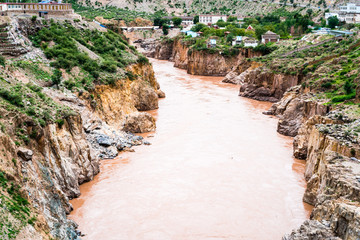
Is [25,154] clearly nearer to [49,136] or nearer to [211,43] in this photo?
[49,136]

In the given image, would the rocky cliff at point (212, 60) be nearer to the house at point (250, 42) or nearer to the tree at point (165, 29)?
the house at point (250, 42)

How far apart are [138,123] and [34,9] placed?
21016 millimetres

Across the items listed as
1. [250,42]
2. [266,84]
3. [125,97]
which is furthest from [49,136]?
[250,42]

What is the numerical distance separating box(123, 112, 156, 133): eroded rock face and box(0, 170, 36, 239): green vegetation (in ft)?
75.7

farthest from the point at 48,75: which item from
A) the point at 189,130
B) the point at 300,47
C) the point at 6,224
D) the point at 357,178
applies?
the point at 300,47

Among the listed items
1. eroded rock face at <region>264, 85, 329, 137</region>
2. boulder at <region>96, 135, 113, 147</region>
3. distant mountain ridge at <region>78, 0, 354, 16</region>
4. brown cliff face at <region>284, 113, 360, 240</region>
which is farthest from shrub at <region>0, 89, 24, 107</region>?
distant mountain ridge at <region>78, 0, 354, 16</region>

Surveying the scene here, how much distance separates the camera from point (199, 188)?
28938 millimetres

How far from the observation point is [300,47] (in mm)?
70562

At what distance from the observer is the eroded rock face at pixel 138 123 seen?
41.0 m

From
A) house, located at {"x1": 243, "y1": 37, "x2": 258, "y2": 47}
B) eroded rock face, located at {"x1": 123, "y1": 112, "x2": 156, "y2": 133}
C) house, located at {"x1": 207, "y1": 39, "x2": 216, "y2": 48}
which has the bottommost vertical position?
eroded rock face, located at {"x1": 123, "y1": 112, "x2": 156, "y2": 133}

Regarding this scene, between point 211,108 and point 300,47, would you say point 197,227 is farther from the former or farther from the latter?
point 300,47

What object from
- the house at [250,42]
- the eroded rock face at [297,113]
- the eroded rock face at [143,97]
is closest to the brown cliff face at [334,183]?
the eroded rock face at [297,113]

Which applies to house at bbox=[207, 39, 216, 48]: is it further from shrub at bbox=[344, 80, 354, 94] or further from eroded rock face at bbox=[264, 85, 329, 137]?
shrub at bbox=[344, 80, 354, 94]

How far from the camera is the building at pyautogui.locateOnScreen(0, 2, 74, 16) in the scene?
4618 cm
